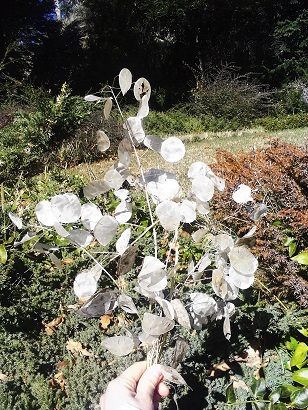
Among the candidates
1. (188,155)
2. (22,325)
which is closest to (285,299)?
(22,325)

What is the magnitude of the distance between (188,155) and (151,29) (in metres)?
12.7

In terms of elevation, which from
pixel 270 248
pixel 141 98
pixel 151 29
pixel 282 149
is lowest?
pixel 151 29

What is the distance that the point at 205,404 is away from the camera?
1.81 metres

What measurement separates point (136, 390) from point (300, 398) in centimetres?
52

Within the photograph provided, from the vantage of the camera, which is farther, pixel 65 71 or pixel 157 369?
pixel 65 71

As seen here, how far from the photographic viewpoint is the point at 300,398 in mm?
1234

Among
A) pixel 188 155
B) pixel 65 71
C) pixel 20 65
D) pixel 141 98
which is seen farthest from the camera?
pixel 65 71

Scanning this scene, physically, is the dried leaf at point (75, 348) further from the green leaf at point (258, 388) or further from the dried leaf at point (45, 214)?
the dried leaf at point (45, 214)

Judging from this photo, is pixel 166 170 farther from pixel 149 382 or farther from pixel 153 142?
pixel 149 382

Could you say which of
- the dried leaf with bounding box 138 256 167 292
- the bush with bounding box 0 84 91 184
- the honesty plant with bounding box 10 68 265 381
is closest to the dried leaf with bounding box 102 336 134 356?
the honesty plant with bounding box 10 68 265 381

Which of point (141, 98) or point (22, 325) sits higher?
point (141, 98)

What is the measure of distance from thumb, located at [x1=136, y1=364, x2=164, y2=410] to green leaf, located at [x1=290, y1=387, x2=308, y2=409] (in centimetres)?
43

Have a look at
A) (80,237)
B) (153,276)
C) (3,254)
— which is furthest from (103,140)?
(3,254)

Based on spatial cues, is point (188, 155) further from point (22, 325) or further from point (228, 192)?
point (22, 325)
